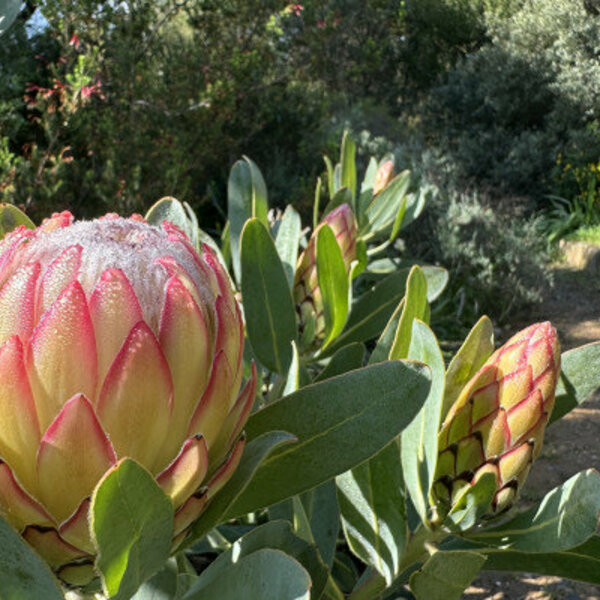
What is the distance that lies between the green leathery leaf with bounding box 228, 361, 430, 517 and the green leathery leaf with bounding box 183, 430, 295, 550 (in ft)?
0.15

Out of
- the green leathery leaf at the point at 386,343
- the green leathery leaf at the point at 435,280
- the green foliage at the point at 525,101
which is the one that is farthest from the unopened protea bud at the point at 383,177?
the green foliage at the point at 525,101

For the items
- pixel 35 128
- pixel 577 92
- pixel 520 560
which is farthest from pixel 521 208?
pixel 520 560

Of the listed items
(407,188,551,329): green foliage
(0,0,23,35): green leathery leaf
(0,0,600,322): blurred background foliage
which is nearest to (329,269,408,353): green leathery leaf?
(0,0,23,35): green leathery leaf

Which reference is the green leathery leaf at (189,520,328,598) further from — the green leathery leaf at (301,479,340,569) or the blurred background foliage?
the blurred background foliage

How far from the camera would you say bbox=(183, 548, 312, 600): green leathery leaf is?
0.46m

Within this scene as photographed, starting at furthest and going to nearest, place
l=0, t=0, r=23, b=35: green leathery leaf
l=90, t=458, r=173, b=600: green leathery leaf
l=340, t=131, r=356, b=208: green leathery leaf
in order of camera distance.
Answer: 1. l=340, t=131, r=356, b=208: green leathery leaf
2. l=0, t=0, r=23, b=35: green leathery leaf
3. l=90, t=458, r=173, b=600: green leathery leaf

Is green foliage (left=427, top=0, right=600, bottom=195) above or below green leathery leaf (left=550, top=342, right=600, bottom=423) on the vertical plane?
below

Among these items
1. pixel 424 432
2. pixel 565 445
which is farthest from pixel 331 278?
pixel 565 445

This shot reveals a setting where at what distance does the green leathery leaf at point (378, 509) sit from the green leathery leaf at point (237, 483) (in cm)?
27

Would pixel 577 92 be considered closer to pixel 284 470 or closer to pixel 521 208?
pixel 521 208

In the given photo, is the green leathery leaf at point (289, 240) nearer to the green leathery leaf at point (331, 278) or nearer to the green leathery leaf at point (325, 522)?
the green leathery leaf at point (331, 278)

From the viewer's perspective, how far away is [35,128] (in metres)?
4.33

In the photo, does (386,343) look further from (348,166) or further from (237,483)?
(348,166)

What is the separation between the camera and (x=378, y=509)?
2.56ft
